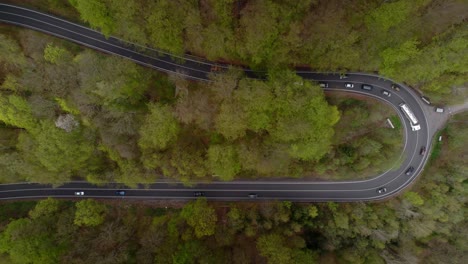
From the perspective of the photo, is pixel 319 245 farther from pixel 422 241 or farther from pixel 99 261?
pixel 99 261

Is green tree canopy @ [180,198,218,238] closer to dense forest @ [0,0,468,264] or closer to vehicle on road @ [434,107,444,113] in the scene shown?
dense forest @ [0,0,468,264]

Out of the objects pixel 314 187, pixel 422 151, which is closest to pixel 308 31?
pixel 314 187

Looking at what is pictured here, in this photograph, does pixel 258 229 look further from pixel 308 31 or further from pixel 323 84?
pixel 308 31

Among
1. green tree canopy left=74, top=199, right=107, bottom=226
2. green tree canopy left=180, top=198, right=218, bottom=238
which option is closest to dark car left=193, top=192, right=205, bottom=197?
green tree canopy left=180, top=198, right=218, bottom=238

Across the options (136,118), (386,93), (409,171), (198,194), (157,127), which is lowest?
(198,194)

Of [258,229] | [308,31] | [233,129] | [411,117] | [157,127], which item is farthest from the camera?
[411,117]

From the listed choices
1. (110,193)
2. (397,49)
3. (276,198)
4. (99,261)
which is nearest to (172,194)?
(110,193)
